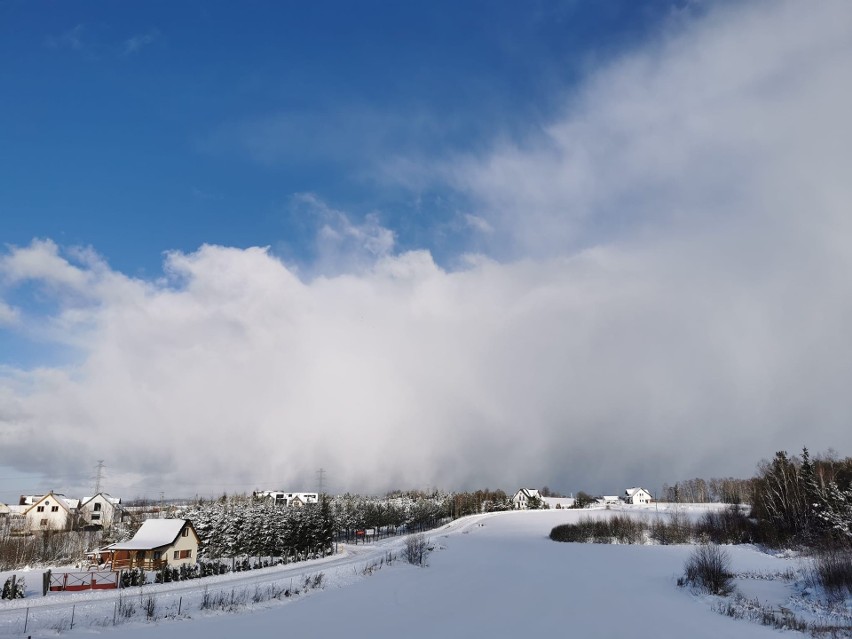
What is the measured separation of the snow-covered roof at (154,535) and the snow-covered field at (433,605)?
18.1 meters

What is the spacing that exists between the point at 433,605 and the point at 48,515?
129 m

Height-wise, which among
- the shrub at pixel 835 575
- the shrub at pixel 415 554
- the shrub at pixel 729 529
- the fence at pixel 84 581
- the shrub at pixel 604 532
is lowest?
the shrub at pixel 604 532

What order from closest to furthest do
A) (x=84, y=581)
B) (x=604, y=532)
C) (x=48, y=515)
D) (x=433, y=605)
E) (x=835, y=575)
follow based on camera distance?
(x=433, y=605) < (x=835, y=575) < (x=84, y=581) < (x=604, y=532) < (x=48, y=515)

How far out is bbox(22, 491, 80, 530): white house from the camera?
4759 inches

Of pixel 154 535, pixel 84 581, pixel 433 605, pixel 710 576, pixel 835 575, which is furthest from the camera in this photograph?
pixel 154 535

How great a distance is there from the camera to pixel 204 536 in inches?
3172

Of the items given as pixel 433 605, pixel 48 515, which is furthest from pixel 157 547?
pixel 48 515

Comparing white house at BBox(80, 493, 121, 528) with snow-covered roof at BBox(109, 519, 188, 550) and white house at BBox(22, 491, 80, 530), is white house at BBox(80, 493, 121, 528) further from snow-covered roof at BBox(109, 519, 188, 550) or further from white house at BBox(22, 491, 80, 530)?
snow-covered roof at BBox(109, 519, 188, 550)

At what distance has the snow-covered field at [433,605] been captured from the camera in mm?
23781

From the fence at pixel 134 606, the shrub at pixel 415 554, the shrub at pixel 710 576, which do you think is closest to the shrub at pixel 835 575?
the shrub at pixel 710 576

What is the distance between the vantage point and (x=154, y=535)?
65375 mm

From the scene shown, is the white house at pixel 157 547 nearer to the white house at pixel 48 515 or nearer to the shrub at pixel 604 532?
the shrub at pixel 604 532

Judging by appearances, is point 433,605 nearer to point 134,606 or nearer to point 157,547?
point 134,606

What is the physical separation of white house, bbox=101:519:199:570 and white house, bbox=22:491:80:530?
7349cm
